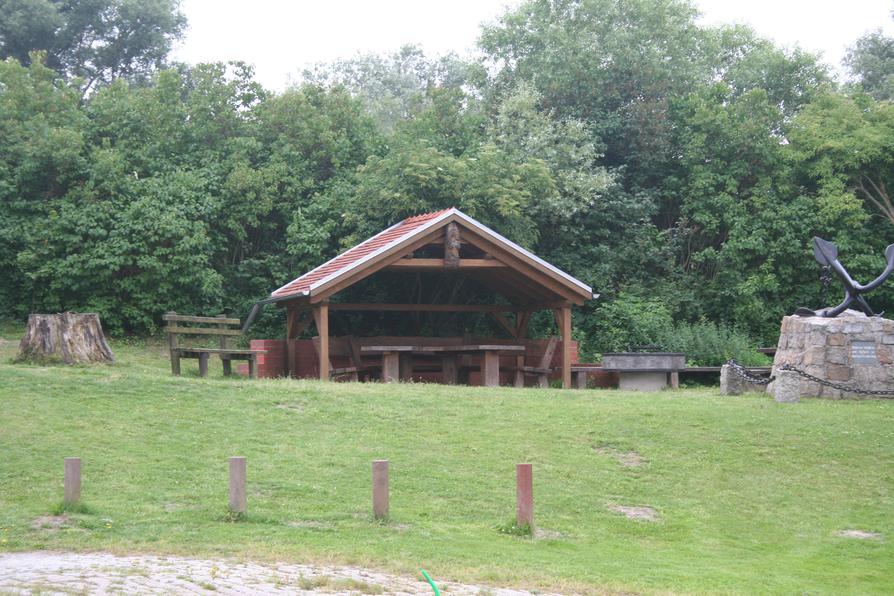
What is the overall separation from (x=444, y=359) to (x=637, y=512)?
1057 cm

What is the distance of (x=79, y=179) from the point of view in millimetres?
26297

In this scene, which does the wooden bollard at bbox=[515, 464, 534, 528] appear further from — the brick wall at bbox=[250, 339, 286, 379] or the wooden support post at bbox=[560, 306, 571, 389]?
the brick wall at bbox=[250, 339, 286, 379]

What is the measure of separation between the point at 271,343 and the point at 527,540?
12.9 metres

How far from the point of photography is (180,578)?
7.72 m

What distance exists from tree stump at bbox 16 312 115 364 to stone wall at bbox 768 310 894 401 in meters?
11.7

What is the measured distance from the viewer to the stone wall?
58.7 feet

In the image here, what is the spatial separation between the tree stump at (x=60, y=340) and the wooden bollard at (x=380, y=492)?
8.77 metres

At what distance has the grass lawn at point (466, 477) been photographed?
9203mm

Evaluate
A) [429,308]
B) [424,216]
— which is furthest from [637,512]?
[429,308]

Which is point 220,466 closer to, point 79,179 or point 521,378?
point 521,378

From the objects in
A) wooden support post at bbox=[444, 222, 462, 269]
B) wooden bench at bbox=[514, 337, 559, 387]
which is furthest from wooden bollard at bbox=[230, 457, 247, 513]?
wooden bench at bbox=[514, 337, 559, 387]

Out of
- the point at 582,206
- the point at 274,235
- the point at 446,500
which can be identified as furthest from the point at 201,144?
the point at 446,500

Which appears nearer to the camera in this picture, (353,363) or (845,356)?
(845,356)

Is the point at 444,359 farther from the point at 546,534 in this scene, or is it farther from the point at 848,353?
the point at 546,534
